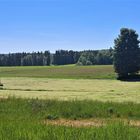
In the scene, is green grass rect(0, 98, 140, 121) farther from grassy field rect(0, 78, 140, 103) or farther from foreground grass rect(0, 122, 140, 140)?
foreground grass rect(0, 122, 140, 140)

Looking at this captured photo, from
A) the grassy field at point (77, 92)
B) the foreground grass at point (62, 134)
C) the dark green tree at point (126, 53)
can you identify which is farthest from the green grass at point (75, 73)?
the foreground grass at point (62, 134)

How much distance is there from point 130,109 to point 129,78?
234 feet

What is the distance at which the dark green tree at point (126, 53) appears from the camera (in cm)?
9694

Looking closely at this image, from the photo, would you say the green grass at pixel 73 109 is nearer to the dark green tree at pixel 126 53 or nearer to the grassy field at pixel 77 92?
the grassy field at pixel 77 92

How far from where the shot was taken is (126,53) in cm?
9856

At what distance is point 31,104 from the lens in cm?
2720

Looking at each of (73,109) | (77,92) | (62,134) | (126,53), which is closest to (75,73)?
(126,53)

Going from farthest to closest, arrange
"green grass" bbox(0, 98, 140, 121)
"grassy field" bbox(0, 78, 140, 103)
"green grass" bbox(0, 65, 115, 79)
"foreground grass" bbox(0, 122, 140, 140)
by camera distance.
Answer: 1. "green grass" bbox(0, 65, 115, 79)
2. "grassy field" bbox(0, 78, 140, 103)
3. "green grass" bbox(0, 98, 140, 121)
4. "foreground grass" bbox(0, 122, 140, 140)

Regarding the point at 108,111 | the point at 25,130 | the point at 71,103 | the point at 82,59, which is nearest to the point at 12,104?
the point at 71,103

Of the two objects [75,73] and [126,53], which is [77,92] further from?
[75,73]

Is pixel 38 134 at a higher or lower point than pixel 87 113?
higher

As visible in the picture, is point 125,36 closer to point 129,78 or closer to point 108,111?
point 129,78

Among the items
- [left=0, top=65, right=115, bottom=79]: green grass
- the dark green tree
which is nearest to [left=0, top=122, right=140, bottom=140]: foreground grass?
the dark green tree

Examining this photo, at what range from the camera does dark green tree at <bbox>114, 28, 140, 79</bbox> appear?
96938 millimetres
